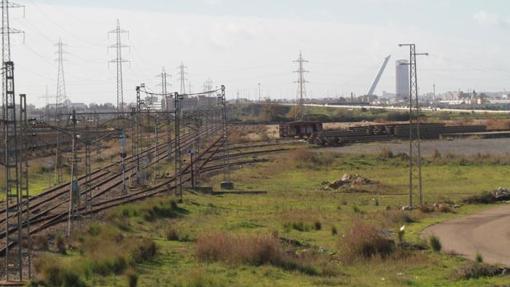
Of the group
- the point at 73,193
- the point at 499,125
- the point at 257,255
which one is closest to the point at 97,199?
the point at 73,193

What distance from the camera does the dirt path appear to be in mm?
26938

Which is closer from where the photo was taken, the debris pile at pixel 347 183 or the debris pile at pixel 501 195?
the debris pile at pixel 501 195

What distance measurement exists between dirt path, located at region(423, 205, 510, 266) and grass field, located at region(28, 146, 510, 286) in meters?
0.98

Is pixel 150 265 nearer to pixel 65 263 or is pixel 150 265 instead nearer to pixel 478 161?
pixel 65 263

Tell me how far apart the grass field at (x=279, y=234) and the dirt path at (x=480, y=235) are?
0.98 metres

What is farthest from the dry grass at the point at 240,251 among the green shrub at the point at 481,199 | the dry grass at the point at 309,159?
the dry grass at the point at 309,159

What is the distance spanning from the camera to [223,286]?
20.9 metres

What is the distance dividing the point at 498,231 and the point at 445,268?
7945 millimetres

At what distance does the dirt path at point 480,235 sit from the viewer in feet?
88.4

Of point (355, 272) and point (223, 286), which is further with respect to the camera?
point (355, 272)

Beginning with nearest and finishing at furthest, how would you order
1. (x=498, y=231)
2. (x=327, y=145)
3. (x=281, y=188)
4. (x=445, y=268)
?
(x=445, y=268) < (x=498, y=231) < (x=281, y=188) < (x=327, y=145)

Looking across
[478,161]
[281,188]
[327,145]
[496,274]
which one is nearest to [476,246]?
[496,274]

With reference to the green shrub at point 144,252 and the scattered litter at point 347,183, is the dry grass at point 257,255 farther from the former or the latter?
the scattered litter at point 347,183

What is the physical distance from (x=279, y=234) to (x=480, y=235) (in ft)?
24.3
